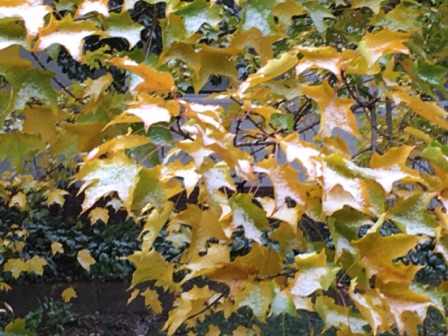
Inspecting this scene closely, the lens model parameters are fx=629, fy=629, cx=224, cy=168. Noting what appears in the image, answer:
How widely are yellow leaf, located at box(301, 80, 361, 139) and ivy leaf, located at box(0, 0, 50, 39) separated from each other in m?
0.55

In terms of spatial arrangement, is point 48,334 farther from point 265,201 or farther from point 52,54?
point 265,201

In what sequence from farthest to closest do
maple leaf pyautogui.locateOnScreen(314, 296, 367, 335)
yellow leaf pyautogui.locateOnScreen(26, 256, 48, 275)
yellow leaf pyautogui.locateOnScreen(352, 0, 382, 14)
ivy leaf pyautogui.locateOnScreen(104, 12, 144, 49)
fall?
1. yellow leaf pyautogui.locateOnScreen(26, 256, 48, 275)
2. yellow leaf pyautogui.locateOnScreen(352, 0, 382, 14)
3. ivy leaf pyautogui.locateOnScreen(104, 12, 144, 49)
4. maple leaf pyautogui.locateOnScreen(314, 296, 367, 335)

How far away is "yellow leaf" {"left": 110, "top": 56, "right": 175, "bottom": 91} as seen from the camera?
44.8 inches

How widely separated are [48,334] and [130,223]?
194 cm

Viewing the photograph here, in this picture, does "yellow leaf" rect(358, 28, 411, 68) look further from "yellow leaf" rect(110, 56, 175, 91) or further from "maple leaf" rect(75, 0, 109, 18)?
"maple leaf" rect(75, 0, 109, 18)

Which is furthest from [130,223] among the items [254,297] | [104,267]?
[254,297]

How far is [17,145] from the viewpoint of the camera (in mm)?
1641

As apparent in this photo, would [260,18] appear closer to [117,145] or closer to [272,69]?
[272,69]

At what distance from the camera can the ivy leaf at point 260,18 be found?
4.66ft

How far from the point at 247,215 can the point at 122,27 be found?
0.55 meters

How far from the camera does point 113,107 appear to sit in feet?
5.21

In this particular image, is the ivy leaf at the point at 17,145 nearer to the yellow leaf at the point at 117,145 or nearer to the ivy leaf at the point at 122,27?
the ivy leaf at the point at 122,27

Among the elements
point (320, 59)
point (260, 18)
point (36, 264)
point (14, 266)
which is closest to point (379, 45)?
point (320, 59)

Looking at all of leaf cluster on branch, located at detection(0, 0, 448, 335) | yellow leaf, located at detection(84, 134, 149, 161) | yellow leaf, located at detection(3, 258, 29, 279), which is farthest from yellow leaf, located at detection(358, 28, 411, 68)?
yellow leaf, located at detection(3, 258, 29, 279)
